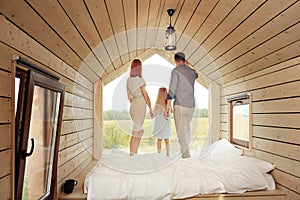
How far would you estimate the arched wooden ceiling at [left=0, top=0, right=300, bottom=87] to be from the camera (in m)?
1.83

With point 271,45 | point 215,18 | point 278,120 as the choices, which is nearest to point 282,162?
point 278,120

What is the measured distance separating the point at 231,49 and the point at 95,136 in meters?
2.62

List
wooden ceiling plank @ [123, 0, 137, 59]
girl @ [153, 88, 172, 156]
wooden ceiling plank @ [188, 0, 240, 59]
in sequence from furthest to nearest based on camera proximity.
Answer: girl @ [153, 88, 172, 156] → wooden ceiling plank @ [123, 0, 137, 59] → wooden ceiling plank @ [188, 0, 240, 59]

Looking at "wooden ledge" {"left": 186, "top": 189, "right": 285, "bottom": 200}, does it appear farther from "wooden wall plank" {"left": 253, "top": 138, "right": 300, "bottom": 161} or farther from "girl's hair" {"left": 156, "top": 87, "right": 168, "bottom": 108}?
"girl's hair" {"left": 156, "top": 87, "right": 168, "bottom": 108}

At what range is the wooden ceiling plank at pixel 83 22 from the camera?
184cm

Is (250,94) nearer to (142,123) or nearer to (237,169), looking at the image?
(237,169)

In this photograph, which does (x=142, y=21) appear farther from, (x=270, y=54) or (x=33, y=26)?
(x=33, y=26)

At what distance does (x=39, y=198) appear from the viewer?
2.17 metres

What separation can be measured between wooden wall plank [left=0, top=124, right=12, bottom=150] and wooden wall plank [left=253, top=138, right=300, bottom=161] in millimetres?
2100

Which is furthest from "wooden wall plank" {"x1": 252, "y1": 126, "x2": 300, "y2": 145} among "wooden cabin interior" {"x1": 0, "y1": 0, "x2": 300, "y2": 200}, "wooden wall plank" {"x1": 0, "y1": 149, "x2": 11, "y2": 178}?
"wooden wall plank" {"x1": 0, "y1": 149, "x2": 11, "y2": 178}

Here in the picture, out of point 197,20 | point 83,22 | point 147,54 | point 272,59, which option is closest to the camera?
point 83,22

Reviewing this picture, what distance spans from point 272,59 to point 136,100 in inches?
53.9

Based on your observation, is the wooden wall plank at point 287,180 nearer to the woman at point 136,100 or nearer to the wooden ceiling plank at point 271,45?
the wooden ceiling plank at point 271,45

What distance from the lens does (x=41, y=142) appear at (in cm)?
213
